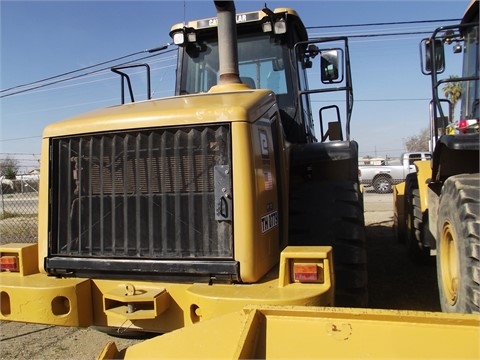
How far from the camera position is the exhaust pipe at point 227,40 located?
3.63 metres

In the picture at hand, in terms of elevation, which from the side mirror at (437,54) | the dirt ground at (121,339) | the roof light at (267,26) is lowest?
the dirt ground at (121,339)

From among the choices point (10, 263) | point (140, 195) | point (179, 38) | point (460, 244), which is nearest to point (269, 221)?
point (140, 195)

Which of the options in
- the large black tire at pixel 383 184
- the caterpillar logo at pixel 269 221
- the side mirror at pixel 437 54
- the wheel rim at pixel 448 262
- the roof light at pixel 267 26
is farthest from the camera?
the large black tire at pixel 383 184

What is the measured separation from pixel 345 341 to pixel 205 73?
364 centimetres

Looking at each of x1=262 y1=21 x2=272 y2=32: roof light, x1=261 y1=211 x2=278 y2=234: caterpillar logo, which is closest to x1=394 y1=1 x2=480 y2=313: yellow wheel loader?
x1=261 y1=211 x2=278 y2=234: caterpillar logo

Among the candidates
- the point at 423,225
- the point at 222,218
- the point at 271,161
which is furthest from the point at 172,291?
the point at 423,225

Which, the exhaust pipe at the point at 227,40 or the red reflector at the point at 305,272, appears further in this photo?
the exhaust pipe at the point at 227,40

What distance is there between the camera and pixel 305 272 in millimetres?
2670

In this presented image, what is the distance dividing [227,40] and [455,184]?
6.90 ft

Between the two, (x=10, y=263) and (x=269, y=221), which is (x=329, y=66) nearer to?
(x=269, y=221)

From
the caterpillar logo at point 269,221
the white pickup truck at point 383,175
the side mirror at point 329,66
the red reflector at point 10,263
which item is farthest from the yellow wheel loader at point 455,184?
the white pickup truck at point 383,175

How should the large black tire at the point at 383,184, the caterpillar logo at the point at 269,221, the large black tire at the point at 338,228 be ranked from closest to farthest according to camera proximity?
1. the caterpillar logo at the point at 269,221
2. the large black tire at the point at 338,228
3. the large black tire at the point at 383,184

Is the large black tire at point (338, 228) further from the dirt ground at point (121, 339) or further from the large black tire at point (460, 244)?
the dirt ground at point (121, 339)

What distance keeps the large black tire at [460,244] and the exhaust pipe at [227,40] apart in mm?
1955
